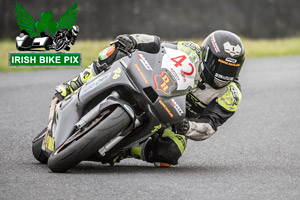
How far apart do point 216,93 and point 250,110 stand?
4.74 meters

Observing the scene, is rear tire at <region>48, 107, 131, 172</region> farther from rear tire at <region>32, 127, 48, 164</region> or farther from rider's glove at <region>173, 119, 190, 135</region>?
rear tire at <region>32, 127, 48, 164</region>

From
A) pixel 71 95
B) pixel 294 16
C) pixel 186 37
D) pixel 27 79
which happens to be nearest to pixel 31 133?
pixel 71 95

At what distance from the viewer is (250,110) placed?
11312 mm

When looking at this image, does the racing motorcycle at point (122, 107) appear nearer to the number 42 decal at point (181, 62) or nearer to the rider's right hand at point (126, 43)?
the number 42 decal at point (181, 62)

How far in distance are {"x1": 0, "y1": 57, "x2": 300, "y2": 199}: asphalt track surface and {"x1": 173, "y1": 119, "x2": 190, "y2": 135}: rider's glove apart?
1.18ft

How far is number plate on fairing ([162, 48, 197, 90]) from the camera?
19.1 feet

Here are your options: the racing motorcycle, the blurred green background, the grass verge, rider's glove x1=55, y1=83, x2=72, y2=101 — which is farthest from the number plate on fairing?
the blurred green background

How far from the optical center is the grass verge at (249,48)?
20.4 meters

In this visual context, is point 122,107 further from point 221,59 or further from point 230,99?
point 230,99

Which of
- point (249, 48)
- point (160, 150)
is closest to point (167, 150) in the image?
point (160, 150)

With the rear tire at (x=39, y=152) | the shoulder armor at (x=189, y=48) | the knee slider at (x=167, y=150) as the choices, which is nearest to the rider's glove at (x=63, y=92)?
the rear tire at (x=39, y=152)

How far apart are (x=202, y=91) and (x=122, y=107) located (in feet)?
4.20

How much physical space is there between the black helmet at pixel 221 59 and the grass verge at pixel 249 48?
12137mm

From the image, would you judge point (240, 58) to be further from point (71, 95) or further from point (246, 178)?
point (71, 95)
